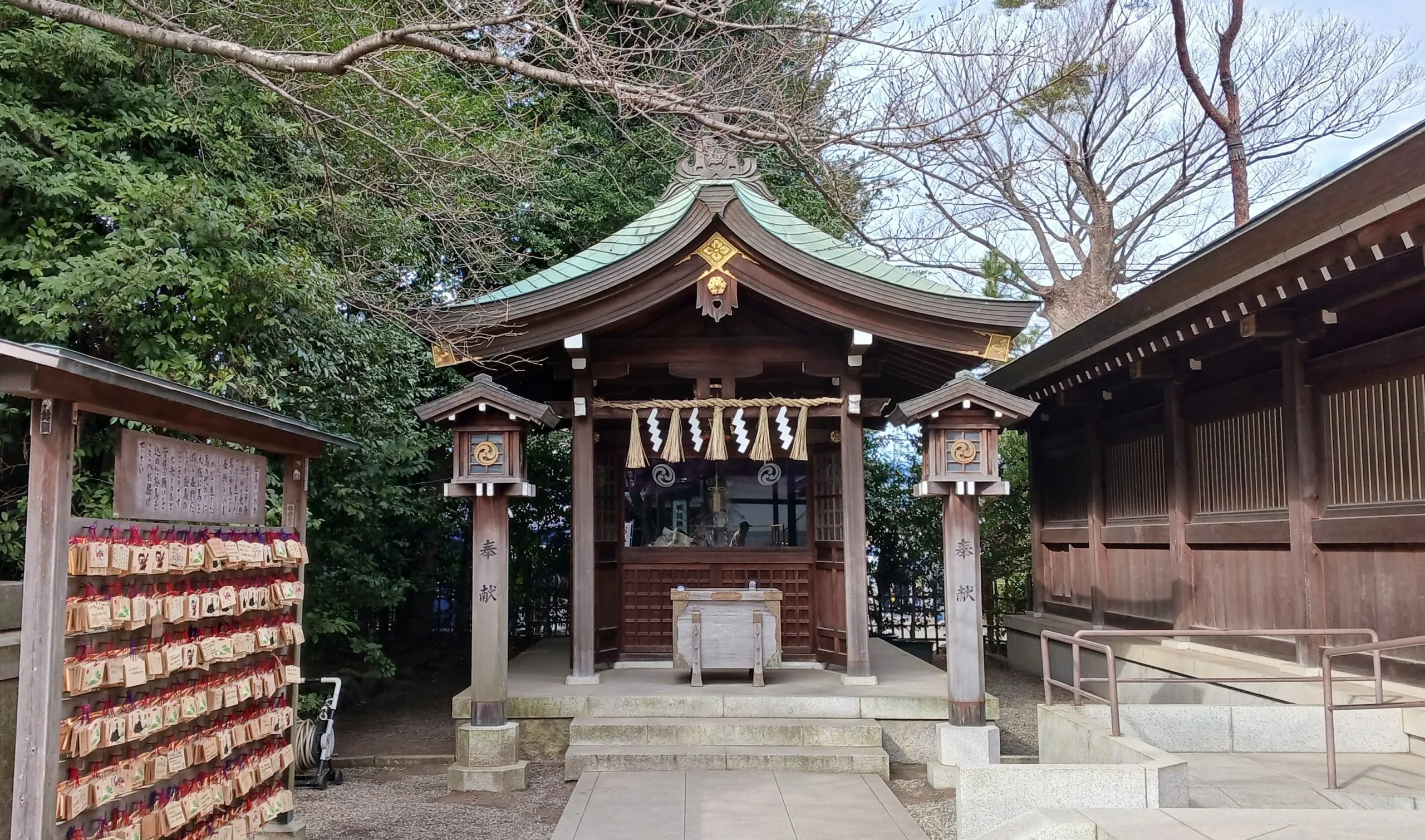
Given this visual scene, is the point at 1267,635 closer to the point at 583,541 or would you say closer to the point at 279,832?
the point at 583,541

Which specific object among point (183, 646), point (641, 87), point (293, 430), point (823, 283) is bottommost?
point (183, 646)

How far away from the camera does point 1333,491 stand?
24.4 ft

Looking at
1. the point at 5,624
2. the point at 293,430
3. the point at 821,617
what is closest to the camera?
the point at 5,624

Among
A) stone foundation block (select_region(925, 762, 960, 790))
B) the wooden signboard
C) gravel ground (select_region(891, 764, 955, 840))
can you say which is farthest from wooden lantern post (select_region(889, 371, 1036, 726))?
the wooden signboard

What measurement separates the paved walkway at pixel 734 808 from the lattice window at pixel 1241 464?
423 cm

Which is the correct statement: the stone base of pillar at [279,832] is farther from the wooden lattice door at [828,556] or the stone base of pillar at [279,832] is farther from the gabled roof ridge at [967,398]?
the wooden lattice door at [828,556]

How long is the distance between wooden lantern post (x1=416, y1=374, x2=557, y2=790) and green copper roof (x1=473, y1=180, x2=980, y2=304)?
1281 mm

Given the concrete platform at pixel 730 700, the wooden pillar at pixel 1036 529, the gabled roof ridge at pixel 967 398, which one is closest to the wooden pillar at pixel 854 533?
the concrete platform at pixel 730 700

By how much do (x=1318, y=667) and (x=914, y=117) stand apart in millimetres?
5237

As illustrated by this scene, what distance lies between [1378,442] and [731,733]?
208 inches

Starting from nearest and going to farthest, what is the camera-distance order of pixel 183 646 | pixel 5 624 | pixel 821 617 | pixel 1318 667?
pixel 5 624, pixel 183 646, pixel 1318 667, pixel 821 617

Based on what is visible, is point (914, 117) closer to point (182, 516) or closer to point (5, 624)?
point (182, 516)

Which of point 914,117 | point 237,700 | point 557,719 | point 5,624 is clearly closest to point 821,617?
point 557,719

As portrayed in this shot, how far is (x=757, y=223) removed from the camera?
28.6 ft
